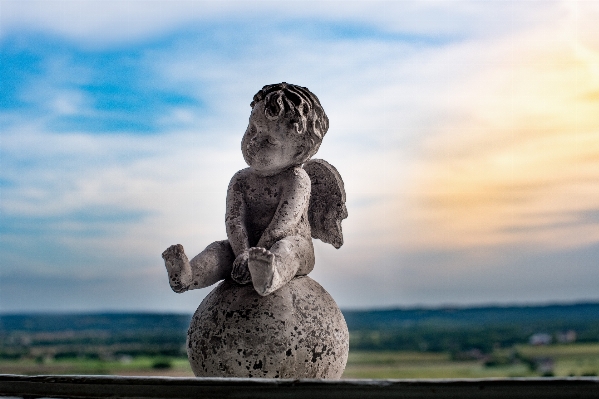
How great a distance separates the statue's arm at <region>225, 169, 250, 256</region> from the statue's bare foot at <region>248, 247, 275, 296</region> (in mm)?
498

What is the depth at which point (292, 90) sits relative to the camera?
15.8 ft

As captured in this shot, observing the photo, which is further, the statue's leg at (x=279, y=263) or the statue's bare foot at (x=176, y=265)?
the statue's bare foot at (x=176, y=265)

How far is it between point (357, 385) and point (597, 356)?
15906 millimetres

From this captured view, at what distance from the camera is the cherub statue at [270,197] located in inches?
179

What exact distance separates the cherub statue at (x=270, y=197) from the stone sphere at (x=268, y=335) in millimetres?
135

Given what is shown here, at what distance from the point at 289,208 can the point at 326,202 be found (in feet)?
1.82

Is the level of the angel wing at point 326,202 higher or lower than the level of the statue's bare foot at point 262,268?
higher

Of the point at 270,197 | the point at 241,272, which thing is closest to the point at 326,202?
the point at 270,197

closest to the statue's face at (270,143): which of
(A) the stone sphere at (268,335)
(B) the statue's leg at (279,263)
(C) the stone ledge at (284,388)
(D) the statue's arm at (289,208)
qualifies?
→ (D) the statue's arm at (289,208)

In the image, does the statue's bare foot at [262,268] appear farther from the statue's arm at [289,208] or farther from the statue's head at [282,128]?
the statue's head at [282,128]

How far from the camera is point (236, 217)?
4.87m

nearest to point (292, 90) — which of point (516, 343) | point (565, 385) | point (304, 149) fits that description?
point (304, 149)

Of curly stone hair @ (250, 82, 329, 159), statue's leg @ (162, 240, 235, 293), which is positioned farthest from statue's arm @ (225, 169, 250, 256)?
curly stone hair @ (250, 82, 329, 159)

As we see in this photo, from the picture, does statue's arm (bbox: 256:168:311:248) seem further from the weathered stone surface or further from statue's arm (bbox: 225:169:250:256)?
statue's arm (bbox: 225:169:250:256)
